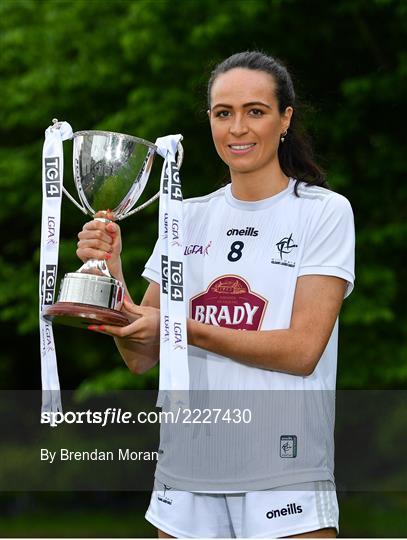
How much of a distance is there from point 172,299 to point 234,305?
163mm

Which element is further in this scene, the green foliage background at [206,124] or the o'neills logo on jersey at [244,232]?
the green foliage background at [206,124]

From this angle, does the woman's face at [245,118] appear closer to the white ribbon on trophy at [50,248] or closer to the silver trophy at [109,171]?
the silver trophy at [109,171]

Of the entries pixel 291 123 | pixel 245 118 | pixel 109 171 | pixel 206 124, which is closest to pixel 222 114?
pixel 245 118

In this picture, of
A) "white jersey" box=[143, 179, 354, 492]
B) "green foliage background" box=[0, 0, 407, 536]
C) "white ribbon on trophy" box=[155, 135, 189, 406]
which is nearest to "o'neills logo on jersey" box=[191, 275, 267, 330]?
"white jersey" box=[143, 179, 354, 492]

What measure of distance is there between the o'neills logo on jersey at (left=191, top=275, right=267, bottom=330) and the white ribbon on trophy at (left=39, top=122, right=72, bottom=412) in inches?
16.3

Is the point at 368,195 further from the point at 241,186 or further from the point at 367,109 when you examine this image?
the point at 241,186

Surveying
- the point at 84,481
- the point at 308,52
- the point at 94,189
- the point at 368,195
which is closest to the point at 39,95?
the point at 308,52

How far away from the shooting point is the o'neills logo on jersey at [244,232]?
2584mm

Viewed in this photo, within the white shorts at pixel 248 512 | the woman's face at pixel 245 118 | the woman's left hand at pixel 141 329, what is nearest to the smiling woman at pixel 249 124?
the woman's face at pixel 245 118

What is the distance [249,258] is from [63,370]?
12226 millimetres

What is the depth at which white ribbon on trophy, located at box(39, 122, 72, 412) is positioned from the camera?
2629mm

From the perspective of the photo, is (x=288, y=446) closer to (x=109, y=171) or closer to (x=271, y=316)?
(x=271, y=316)

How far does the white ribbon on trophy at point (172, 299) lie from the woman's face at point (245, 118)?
6.8 inches

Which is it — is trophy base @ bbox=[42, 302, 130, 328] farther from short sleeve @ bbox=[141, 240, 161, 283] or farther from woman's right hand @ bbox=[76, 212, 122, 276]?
short sleeve @ bbox=[141, 240, 161, 283]
